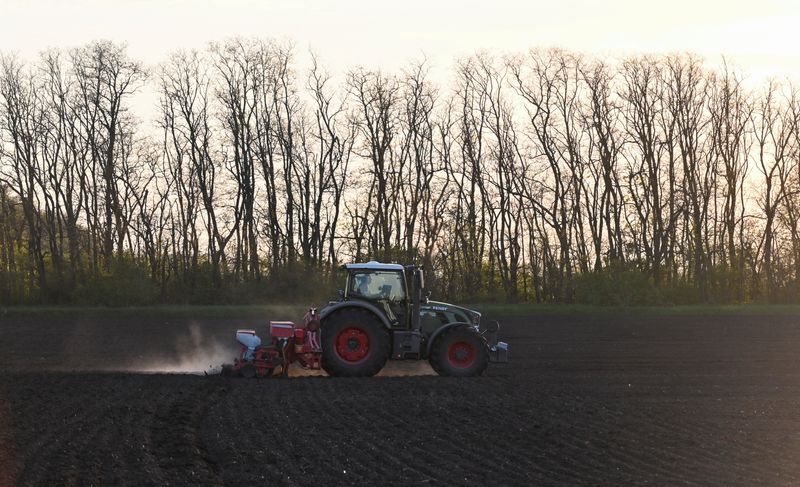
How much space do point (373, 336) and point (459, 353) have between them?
1669mm

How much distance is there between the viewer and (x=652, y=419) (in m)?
15.6

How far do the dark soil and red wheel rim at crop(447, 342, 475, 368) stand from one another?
1.82 feet

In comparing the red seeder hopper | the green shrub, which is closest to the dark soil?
the red seeder hopper

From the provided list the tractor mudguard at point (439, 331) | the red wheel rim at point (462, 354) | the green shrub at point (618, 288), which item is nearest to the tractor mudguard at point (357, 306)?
the tractor mudguard at point (439, 331)

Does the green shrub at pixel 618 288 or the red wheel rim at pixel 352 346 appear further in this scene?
the green shrub at pixel 618 288

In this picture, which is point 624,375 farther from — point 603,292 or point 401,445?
point 603,292

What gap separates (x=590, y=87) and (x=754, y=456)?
157ft

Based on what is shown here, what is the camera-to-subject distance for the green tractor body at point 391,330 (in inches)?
784

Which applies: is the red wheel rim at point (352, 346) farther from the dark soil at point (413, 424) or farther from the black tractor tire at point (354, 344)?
the dark soil at point (413, 424)

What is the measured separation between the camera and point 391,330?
20.1 meters

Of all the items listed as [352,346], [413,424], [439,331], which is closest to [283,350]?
[352,346]

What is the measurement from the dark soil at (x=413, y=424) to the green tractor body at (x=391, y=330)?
0.49m

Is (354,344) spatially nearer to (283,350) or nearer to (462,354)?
(283,350)

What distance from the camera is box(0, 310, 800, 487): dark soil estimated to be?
1156 cm
